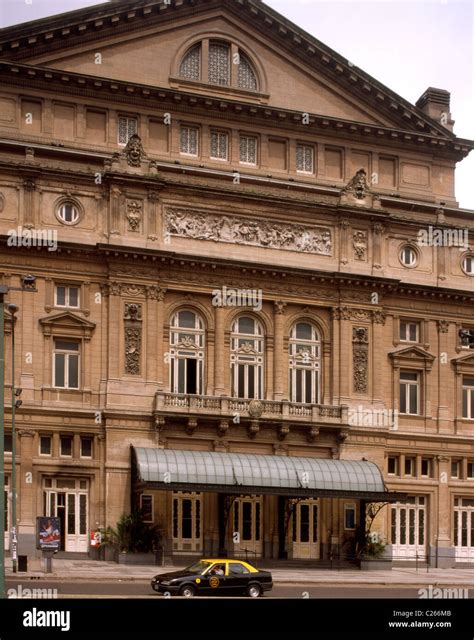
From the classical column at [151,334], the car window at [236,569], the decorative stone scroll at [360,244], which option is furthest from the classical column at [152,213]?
the car window at [236,569]

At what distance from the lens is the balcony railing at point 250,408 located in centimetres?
5566

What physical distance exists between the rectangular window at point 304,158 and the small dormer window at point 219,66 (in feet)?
14.8

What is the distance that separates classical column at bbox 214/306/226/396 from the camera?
57438mm

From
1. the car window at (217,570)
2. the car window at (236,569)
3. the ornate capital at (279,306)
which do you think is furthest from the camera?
the ornate capital at (279,306)

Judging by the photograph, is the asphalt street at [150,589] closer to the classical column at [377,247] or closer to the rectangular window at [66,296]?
the rectangular window at [66,296]

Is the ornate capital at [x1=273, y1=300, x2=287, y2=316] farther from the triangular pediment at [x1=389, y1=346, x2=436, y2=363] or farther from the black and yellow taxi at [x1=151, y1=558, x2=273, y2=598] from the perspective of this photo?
the black and yellow taxi at [x1=151, y1=558, x2=273, y2=598]

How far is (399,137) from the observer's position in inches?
2603

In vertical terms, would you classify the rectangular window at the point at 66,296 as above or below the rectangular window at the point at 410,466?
above

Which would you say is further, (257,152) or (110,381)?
(257,152)

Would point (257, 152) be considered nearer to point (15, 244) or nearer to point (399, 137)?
point (399, 137)

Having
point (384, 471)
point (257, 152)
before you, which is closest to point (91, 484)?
point (384, 471)

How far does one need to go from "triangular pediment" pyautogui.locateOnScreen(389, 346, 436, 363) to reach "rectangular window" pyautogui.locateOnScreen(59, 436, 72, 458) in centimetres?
1933

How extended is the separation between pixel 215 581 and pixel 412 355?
29953 millimetres

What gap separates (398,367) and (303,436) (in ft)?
24.9
